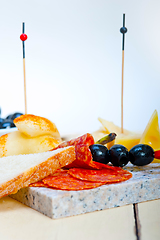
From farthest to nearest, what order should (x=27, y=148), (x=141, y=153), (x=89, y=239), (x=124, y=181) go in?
(x=27, y=148) → (x=141, y=153) → (x=124, y=181) → (x=89, y=239)

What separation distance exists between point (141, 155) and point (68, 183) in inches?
10.9

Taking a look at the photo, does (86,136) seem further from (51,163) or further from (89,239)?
(89,239)

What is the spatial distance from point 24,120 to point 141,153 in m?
0.48

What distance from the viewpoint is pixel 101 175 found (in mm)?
852

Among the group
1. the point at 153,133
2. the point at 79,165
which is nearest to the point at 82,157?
the point at 79,165

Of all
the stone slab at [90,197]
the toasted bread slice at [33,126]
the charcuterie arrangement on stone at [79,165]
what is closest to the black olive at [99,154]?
the charcuterie arrangement on stone at [79,165]

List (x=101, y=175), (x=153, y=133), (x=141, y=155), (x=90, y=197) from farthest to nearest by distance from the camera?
(x=153, y=133)
(x=141, y=155)
(x=101, y=175)
(x=90, y=197)

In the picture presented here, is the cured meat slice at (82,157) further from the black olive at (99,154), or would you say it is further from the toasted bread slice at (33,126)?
the toasted bread slice at (33,126)

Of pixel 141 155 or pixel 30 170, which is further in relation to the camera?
pixel 141 155

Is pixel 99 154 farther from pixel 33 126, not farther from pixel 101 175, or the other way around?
pixel 33 126

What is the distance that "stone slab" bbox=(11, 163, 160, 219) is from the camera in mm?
707

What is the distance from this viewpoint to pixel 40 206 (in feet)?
2.43

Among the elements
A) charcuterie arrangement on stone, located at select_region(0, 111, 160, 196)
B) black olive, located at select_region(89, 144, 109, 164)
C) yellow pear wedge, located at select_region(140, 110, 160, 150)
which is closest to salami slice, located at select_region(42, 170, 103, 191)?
charcuterie arrangement on stone, located at select_region(0, 111, 160, 196)

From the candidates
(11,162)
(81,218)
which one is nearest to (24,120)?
(11,162)
